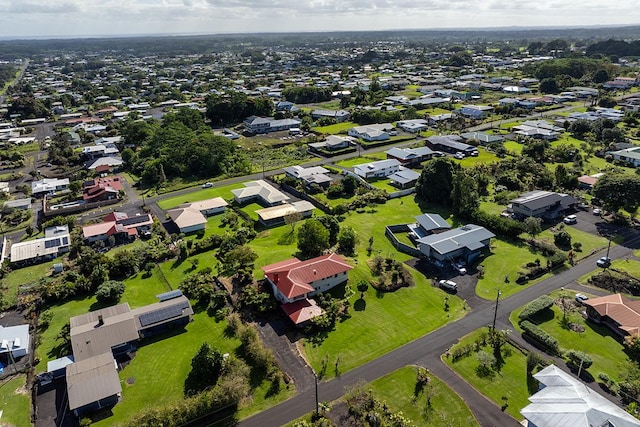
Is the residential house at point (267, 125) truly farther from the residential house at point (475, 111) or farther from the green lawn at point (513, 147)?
the green lawn at point (513, 147)

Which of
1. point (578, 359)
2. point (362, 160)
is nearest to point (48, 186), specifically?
point (362, 160)

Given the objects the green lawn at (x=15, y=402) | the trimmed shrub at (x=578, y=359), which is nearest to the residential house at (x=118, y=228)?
the green lawn at (x=15, y=402)

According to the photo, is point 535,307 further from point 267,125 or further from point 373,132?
point 267,125

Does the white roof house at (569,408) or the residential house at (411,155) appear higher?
the white roof house at (569,408)

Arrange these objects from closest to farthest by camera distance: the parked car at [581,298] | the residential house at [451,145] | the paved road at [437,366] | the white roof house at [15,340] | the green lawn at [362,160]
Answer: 1. the paved road at [437,366]
2. the white roof house at [15,340]
3. the parked car at [581,298]
4. the green lawn at [362,160]
5. the residential house at [451,145]

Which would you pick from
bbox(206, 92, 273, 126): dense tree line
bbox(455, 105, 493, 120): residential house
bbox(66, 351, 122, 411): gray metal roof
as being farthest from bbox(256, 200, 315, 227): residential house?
bbox(455, 105, 493, 120): residential house

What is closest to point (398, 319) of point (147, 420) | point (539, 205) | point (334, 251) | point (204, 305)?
point (334, 251)

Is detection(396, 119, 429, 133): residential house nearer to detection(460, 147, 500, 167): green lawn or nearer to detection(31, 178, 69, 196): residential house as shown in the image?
detection(460, 147, 500, 167): green lawn
